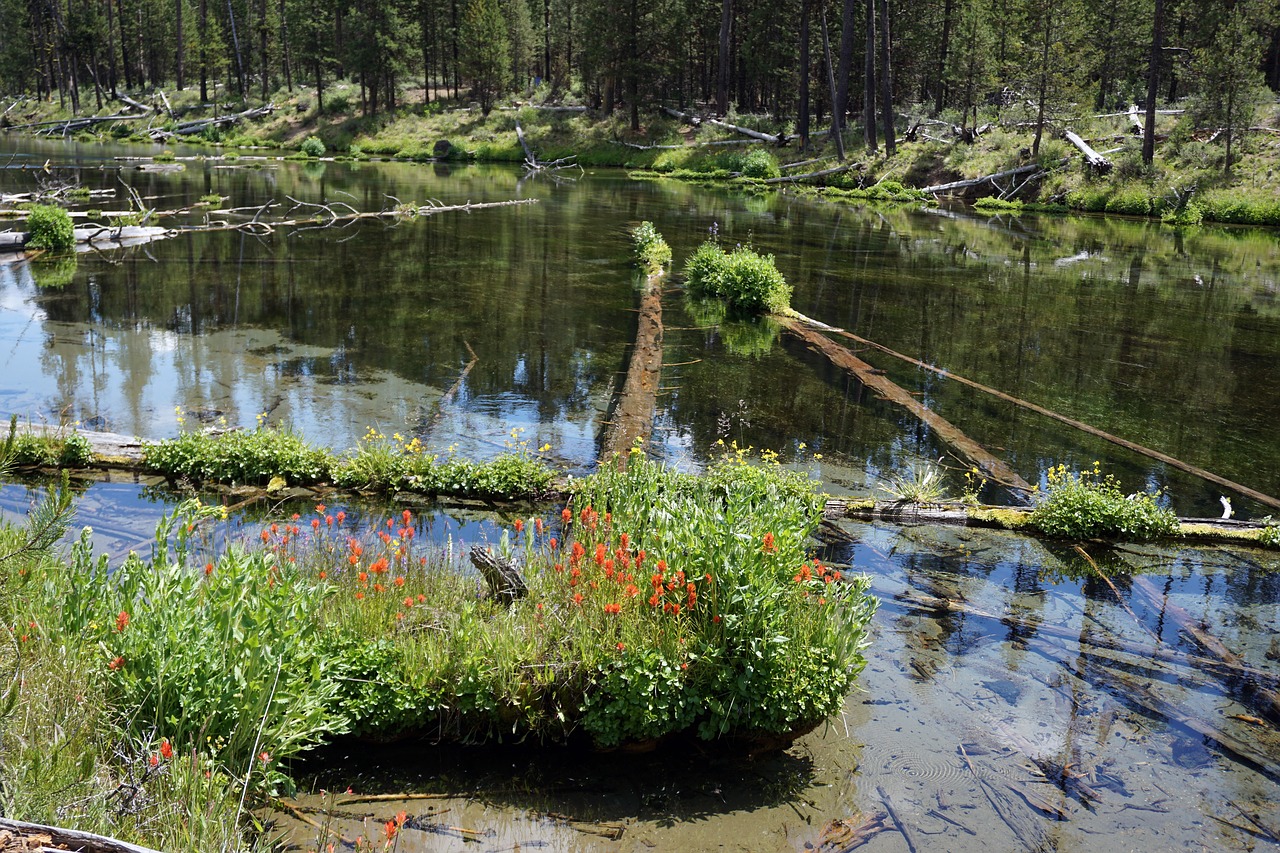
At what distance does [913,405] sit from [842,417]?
4.06 ft

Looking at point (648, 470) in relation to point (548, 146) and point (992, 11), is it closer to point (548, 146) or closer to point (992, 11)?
point (992, 11)

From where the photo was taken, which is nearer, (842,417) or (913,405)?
(842,417)

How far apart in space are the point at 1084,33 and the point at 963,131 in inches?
276

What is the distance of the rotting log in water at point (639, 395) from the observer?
12.2m

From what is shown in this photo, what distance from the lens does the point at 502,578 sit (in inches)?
273

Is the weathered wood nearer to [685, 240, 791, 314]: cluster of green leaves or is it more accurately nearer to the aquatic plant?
[685, 240, 791, 314]: cluster of green leaves

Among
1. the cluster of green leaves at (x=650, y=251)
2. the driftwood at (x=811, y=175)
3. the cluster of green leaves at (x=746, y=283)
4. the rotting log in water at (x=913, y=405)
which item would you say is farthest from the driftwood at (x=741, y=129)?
the rotting log in water at (x=913, y=405)

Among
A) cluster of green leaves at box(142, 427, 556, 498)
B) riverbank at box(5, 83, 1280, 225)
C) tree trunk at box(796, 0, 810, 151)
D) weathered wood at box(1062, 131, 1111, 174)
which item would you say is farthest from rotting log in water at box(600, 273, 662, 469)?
tree trunk at box(796, 0, 810, 151)

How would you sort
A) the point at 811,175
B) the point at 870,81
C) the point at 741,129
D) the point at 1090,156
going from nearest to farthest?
1. the point at 1090,156
2. the point at 870,81
3. the point at 811,175
4. the point at 741,129

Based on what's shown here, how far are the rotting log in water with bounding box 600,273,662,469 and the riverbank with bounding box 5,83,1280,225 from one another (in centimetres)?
3157

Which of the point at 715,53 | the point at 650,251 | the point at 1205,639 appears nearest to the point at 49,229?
the point at 650,251

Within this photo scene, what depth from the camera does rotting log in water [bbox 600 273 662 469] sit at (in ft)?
39.9

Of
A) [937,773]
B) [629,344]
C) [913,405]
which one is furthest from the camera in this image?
[629,344]

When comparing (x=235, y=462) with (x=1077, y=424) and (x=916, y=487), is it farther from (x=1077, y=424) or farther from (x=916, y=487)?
(x=1077, y=424)
